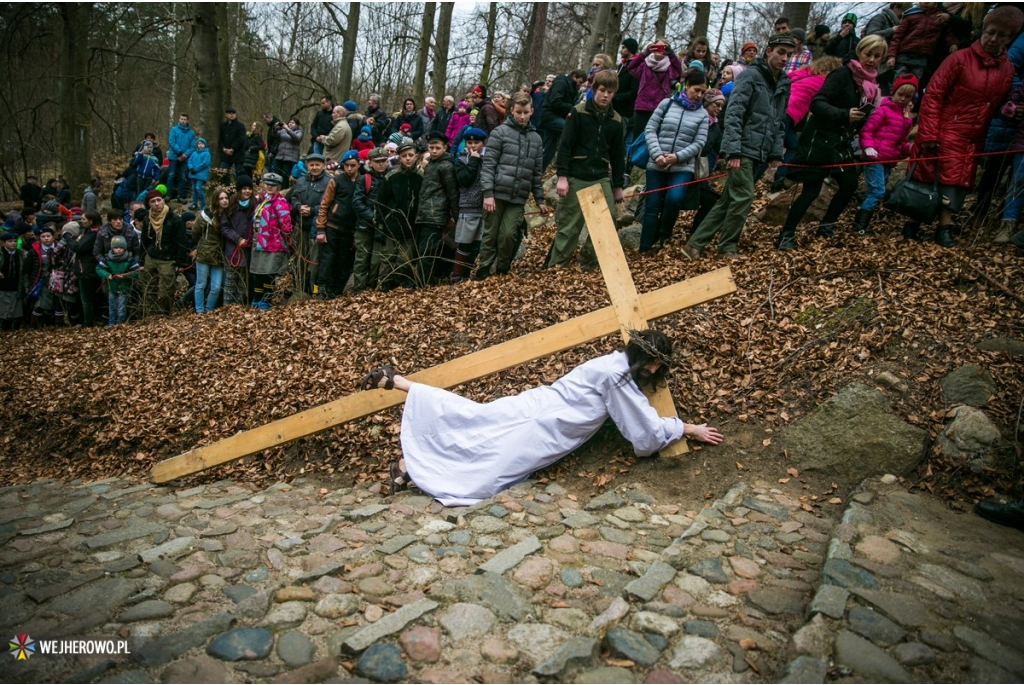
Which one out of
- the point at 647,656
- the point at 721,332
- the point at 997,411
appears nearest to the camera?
the point at 647,656

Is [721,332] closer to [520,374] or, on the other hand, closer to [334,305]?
[520,374]

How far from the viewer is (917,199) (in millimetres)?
6426

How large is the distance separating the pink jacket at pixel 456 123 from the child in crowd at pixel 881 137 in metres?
7.32

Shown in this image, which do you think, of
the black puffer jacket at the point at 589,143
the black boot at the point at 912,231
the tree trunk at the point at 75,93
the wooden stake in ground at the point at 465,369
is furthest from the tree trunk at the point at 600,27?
the tree trunk at the point at 75,93

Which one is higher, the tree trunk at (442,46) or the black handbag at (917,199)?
the tree trunk at (442,46)

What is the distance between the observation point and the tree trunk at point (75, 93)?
1423cm

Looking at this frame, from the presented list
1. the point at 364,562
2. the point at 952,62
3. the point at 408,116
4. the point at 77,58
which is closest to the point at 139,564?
the point at 364,562

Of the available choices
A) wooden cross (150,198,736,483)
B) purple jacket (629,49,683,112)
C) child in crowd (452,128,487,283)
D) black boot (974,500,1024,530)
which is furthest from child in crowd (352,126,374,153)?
black boot (974,500,1024,530)

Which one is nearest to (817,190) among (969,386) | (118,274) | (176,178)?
(969,386)

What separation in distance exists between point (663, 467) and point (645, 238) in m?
3.69

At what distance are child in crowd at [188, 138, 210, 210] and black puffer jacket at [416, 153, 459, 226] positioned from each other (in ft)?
28.7

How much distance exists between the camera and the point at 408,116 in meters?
13.9

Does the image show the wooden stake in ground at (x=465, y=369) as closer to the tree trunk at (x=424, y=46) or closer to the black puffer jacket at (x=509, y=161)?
the black puffer jacket at (x=509, y=161)

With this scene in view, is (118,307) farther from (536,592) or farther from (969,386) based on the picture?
(969,386)
